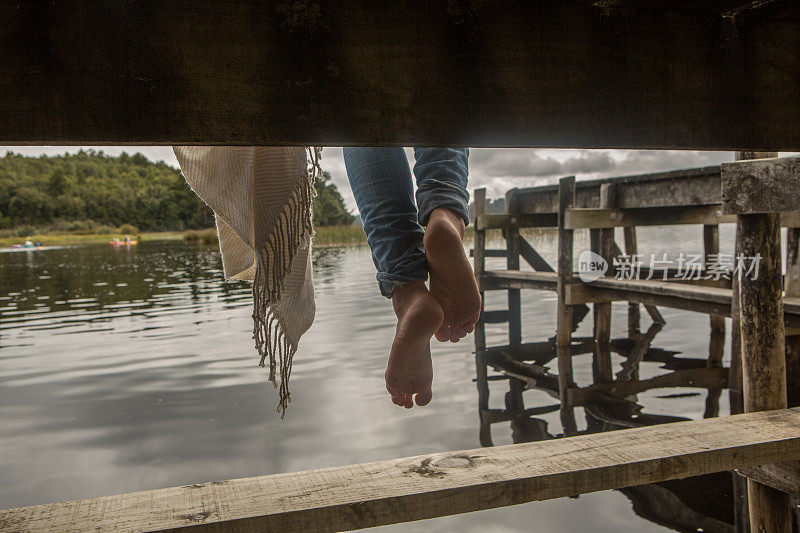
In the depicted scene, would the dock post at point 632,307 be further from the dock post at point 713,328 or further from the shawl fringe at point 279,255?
the shawl fringe at point 279,255

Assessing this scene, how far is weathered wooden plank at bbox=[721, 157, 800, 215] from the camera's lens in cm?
180

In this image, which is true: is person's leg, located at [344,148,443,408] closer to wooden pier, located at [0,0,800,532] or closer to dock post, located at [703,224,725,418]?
wooden pier, located at [0,0,800,532]

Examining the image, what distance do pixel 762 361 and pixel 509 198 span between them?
6.04 m

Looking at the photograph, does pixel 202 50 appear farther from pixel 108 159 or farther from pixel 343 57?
pixel 108 159

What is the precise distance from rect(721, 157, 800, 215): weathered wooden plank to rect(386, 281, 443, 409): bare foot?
4.03 feet

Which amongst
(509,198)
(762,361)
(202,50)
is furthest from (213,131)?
(509,198)

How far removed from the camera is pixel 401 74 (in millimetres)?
727

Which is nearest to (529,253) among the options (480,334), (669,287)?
(480,334)

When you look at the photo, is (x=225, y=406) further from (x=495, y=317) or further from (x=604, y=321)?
(x=495, y=317)

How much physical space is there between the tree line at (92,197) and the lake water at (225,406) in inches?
2271

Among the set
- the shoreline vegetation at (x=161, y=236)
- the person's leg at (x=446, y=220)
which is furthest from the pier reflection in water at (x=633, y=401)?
the shoreline vegetation at (x=161, y=236)

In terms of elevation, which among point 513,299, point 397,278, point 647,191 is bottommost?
point 513,299

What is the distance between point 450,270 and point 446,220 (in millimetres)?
124

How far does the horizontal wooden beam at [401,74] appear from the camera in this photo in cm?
63
